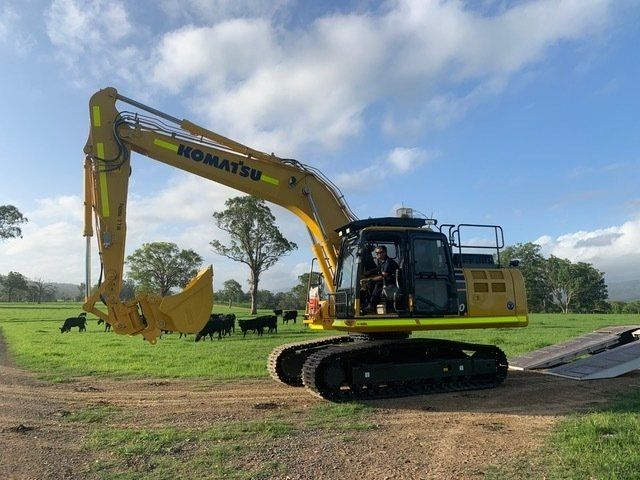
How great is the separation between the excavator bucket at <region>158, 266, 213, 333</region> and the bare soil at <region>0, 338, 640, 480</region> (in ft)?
4.80

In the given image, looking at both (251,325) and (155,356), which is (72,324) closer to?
(251,325)

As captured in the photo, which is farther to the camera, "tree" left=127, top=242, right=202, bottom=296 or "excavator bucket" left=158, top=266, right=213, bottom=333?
"tree" left=127, top=242, right=202, bottom=296

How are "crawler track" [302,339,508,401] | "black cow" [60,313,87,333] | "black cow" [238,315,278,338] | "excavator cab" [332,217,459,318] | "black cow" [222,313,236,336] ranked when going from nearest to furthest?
"crawler track" [302,339,508,401] → "excavator cab" [332,217,459,318] → "black cow" [222,313,236,336] → "black cow" [238,315,278,338] → "black cow" [60,313,87,333]

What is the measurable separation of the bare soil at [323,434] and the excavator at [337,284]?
24.3 inches

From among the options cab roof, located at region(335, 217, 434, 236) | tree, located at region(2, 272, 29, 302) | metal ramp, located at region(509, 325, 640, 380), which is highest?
tree, located at region(2, 272, 29, 302)

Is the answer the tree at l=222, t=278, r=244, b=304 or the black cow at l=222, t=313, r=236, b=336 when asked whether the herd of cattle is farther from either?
the tree at l=222, t=278, r=244, b=304

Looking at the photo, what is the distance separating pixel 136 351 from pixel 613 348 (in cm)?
1513

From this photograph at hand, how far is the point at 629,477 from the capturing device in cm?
574

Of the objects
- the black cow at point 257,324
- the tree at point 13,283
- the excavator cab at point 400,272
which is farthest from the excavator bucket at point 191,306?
the tree at point 13,283

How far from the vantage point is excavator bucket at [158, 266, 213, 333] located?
10.5 metres

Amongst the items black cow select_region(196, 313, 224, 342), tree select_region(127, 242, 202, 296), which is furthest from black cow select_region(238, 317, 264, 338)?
tree select_region(127, 242, 202, 296)

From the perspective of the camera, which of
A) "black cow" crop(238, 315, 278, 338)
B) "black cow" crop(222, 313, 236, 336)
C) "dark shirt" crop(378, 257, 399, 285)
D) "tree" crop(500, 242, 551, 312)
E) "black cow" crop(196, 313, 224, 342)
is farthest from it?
"tree" crop(500, 242, 551, 312)

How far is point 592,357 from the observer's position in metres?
13.6

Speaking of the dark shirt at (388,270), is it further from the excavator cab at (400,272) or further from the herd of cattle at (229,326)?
the herd of cattle at (229,326)
